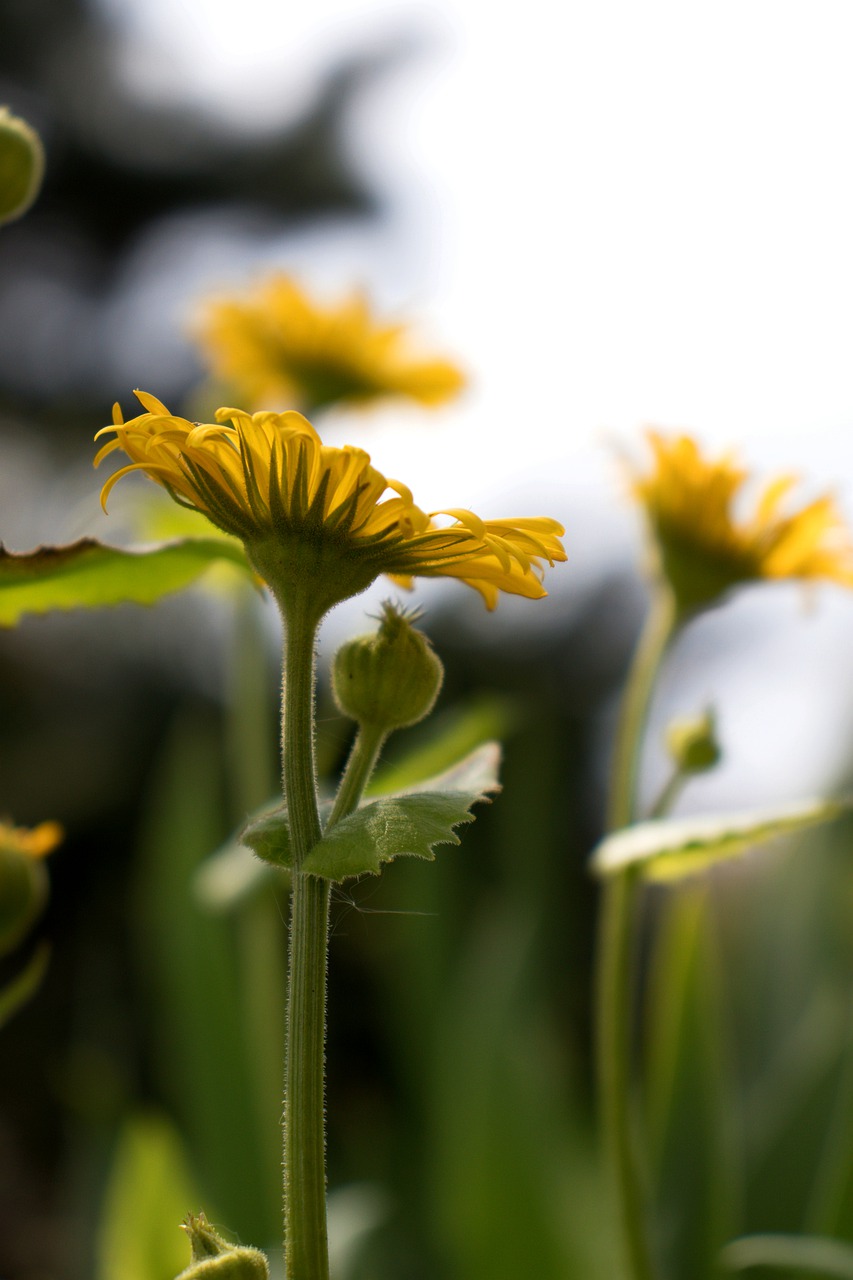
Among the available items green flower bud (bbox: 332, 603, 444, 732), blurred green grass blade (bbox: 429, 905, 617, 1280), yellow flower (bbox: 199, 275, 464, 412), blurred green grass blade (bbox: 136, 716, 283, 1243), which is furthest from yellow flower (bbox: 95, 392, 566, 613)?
yellow flower (bbox: 199, 275, 464, 412)

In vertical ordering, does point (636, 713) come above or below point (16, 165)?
below

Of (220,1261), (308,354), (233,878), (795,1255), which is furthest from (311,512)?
(308,354)

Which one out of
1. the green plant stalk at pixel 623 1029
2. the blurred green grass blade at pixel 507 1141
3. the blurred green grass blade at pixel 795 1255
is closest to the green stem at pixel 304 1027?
the green plant stalk at pixel 623 1029

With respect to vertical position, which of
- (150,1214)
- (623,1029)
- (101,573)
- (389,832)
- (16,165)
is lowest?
(150,1214)

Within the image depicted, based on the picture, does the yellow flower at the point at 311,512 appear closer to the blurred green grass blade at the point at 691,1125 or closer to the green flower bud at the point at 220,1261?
the green flower bud at the point at 220,1261

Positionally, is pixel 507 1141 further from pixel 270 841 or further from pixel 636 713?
pixel 270 841

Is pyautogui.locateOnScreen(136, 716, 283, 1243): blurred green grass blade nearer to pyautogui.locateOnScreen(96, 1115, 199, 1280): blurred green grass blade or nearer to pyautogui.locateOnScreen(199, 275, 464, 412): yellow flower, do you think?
pyautogui.locateOnScreen(96, 1115, 199, 1280): blurred green grass blade
